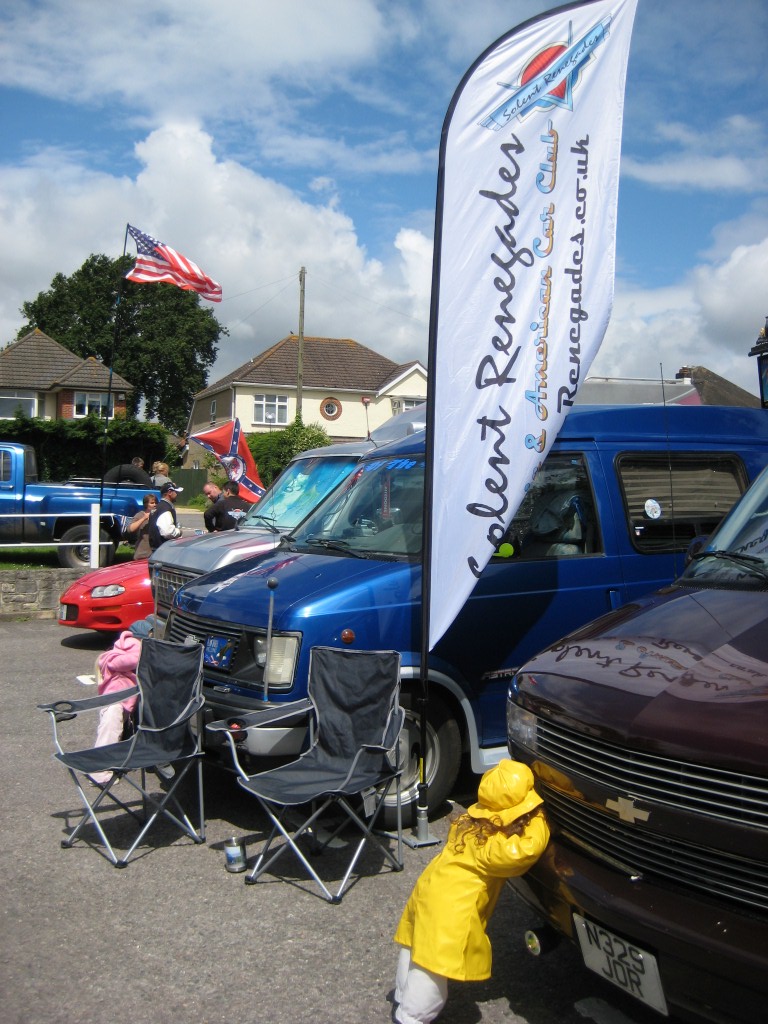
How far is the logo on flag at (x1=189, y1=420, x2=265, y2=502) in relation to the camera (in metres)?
12.5

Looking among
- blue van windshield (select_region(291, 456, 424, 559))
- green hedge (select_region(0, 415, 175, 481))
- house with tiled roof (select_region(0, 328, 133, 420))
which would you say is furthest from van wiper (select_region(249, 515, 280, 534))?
house with tiled roof (select_region(0, 328, 133, 420))

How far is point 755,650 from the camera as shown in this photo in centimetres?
310

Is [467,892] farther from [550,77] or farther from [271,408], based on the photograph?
[271,408]

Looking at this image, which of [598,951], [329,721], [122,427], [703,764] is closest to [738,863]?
[703,764]

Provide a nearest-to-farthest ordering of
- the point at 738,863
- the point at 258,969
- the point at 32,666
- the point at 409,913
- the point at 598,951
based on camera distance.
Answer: the point at 738,863
the point at 598,951
the point at 409,913
the point at 258,969
the point at 32,666

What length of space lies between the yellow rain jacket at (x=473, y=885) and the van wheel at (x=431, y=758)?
1681 mm

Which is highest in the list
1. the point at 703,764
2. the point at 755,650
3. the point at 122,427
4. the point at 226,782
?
the point at 122,427

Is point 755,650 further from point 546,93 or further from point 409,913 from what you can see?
point 546,93

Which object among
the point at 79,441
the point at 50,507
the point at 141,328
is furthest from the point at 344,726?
the point at 141,328

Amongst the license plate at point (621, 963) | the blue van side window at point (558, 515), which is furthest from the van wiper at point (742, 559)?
the license plate at point (621, 963)

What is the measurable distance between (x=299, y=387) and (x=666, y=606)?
31.5 meters

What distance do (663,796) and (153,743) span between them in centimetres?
328

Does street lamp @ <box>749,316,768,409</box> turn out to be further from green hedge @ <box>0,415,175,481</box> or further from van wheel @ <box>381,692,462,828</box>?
green hedge @ <box>0,415,175,481</box>

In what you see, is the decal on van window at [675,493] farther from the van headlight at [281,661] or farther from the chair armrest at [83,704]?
the chair armrest at [83,704]
